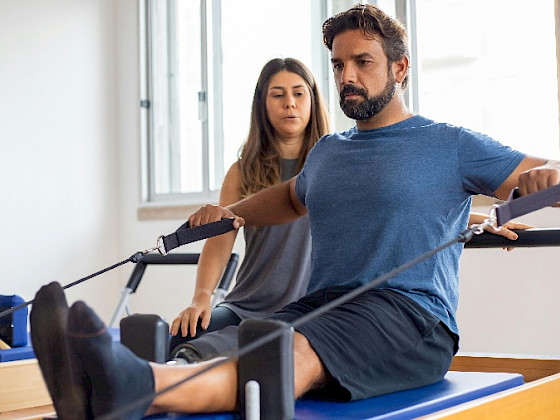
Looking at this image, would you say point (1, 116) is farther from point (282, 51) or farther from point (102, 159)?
point (282, 51)

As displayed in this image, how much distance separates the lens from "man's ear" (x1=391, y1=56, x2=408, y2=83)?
2.26 meters

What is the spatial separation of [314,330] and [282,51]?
153 inches

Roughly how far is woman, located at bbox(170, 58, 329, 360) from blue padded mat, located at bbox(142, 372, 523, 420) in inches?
32.3

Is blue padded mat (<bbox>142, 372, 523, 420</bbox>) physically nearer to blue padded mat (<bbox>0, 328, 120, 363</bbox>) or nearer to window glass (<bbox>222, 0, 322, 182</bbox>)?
blue padded mat (<bbox>0, 328, 120, 363</bbox>)

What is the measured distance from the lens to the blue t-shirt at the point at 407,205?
2053 millimetres

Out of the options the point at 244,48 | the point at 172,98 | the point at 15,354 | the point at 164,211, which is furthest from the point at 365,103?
the point at 172,98

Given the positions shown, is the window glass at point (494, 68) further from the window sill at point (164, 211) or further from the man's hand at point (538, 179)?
the man's hand at point (538, 179)

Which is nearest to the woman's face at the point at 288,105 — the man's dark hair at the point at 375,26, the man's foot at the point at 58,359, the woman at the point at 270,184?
the woman at the point at 270,184

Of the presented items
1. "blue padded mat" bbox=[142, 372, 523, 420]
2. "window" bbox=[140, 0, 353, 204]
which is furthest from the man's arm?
"window" bbox=[140, 0, 353, 204]

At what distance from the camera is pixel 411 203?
2.07m

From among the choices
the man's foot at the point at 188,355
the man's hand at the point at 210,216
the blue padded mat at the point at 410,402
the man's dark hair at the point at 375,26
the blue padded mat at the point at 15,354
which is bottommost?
the blue padded mat at the point at 15,354

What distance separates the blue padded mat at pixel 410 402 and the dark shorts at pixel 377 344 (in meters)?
0.03

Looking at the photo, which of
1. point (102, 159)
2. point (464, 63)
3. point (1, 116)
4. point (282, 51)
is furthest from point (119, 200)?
point (464, 63)

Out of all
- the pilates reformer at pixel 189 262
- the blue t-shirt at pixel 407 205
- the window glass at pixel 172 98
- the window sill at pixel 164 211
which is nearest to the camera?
the blue t-shirt at pixel 407 205
